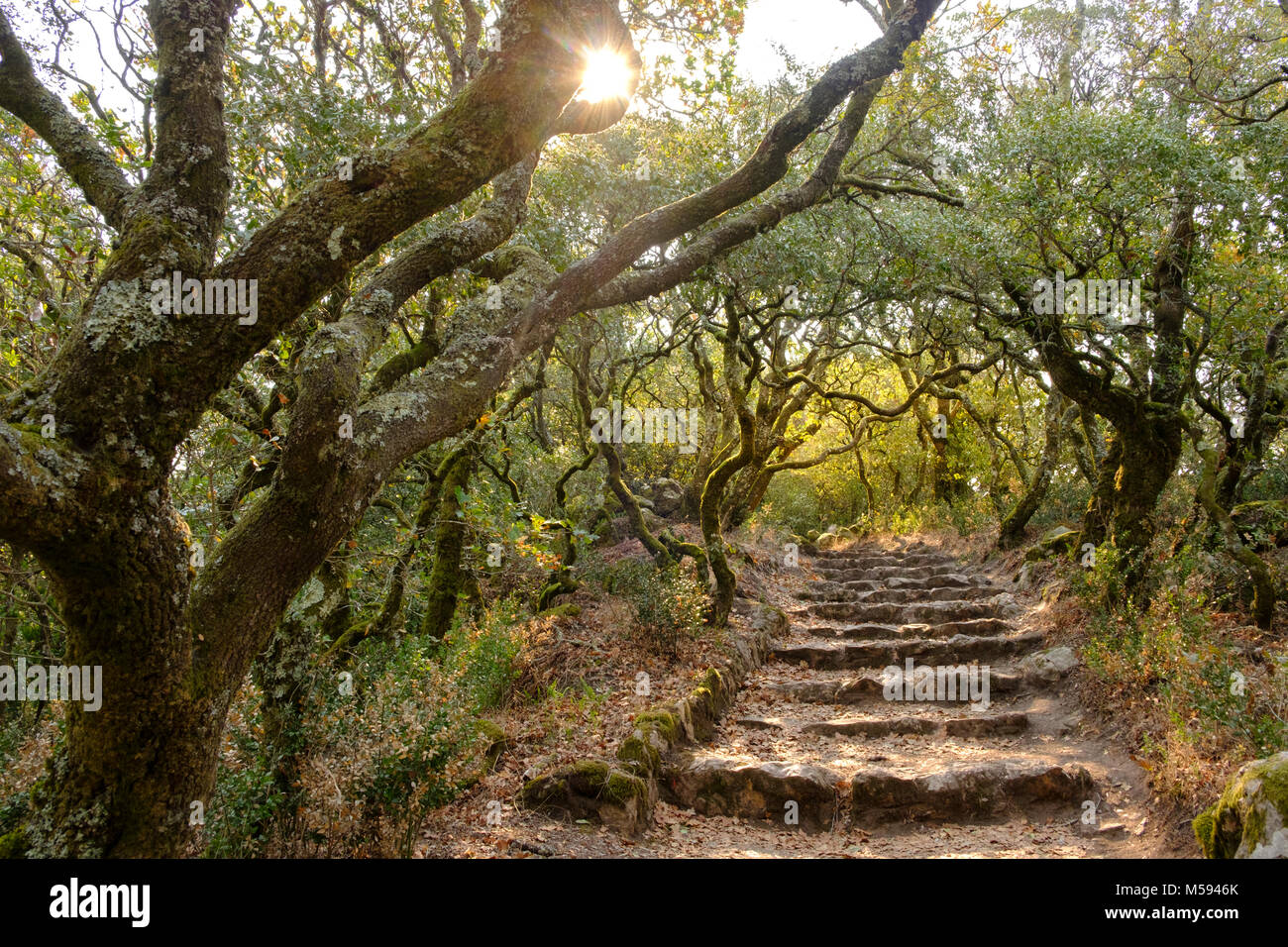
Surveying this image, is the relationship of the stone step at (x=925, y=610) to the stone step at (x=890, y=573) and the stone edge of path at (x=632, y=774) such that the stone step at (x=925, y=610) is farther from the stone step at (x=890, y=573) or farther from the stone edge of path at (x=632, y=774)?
the stone edge of path at (x=632, y=774)

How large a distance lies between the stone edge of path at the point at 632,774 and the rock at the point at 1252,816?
3.56 m

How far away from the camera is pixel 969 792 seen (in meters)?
5.43

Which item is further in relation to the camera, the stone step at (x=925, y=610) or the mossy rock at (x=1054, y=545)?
the mossy rock at (x=1054, y=545)

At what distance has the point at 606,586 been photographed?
10.6m

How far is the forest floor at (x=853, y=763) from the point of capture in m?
4.82

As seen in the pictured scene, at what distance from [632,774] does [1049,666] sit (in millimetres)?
5310

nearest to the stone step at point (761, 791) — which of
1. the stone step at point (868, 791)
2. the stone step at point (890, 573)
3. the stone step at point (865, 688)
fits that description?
the stone step at point (868, 791)

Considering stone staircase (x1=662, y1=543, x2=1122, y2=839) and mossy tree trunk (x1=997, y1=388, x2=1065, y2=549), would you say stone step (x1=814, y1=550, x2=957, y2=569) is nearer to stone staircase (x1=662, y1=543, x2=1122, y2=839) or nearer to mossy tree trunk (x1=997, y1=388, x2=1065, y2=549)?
mossy tree trunk (x1=997, y1=388, x2=1065, y2=549)

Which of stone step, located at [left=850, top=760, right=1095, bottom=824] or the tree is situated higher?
the tree

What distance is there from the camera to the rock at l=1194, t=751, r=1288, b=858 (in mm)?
3355

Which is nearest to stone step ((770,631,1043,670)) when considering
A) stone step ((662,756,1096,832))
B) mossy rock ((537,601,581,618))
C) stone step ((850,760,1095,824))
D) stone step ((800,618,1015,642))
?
stone step ((800,618,1015,642))
